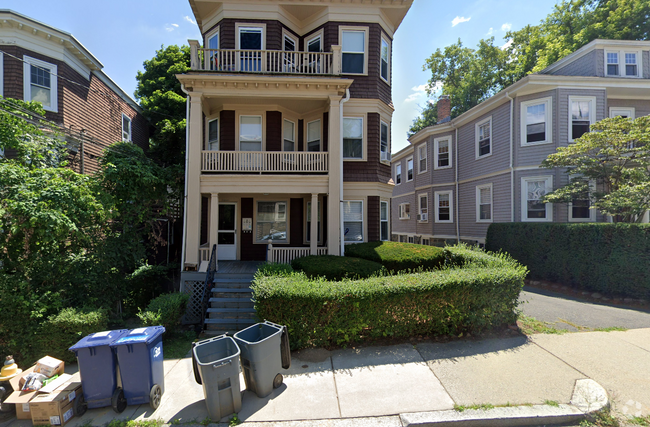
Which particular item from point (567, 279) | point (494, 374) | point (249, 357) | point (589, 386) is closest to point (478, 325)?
point (494, 374)

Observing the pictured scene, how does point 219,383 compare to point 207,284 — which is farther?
point 207,284

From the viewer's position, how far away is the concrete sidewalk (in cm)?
376

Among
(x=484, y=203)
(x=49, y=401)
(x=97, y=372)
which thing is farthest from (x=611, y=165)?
(x=49, y=401)

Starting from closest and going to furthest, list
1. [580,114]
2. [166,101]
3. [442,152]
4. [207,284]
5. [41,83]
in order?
[207,284] < [41,83] < [580,114] < [166,101] < [442,152]

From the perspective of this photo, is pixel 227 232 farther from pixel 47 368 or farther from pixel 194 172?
pixel 47 368

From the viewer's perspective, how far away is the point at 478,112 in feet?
49.2

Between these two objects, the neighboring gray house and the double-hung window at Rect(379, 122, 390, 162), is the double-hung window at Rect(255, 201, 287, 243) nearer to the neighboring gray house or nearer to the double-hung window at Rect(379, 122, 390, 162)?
the double-hung window at Rect(379, 122, 390, 162)

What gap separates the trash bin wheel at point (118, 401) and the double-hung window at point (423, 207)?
17.6m

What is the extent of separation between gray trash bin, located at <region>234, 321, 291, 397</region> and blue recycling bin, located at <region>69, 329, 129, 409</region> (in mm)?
1741

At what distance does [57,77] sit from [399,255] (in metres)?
13.5

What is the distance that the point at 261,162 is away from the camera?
9.20 m

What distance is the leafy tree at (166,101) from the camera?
514 inches

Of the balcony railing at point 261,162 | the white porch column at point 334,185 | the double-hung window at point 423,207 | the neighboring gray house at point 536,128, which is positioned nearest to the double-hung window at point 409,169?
the double-hung window at point 423,207

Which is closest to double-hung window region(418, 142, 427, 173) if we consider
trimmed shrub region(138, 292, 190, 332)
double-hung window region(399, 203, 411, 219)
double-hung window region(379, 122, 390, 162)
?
double-hung window region(399, 203, 411, 219)
